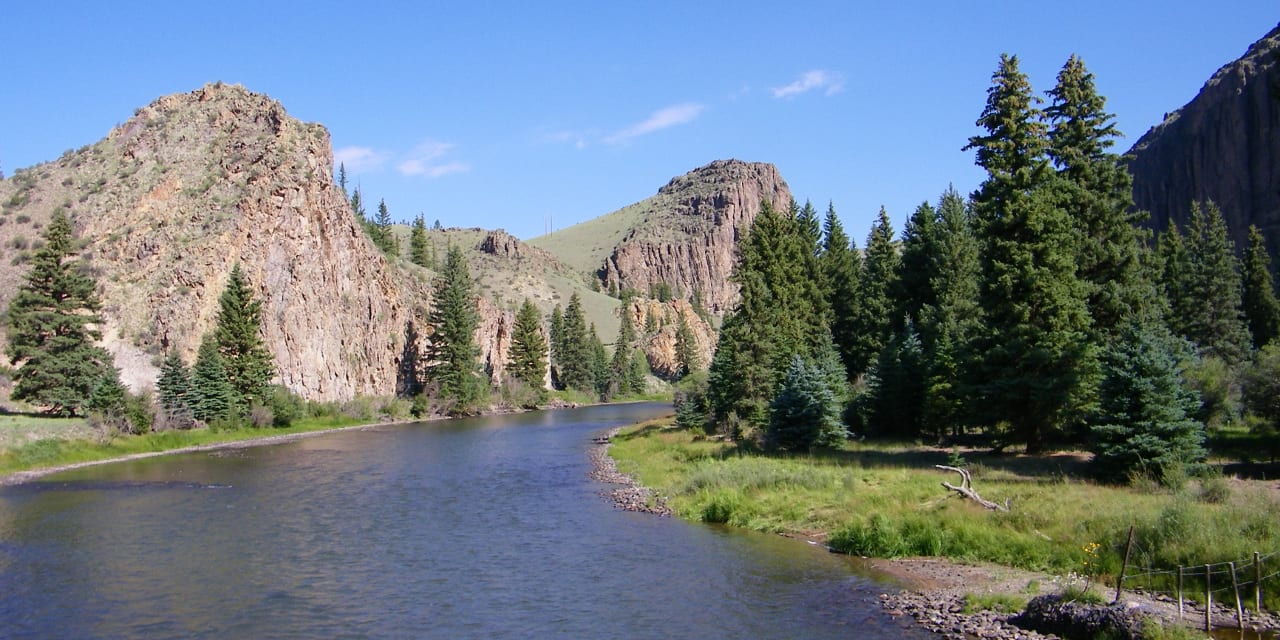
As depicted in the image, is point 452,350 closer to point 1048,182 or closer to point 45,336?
point 45,336

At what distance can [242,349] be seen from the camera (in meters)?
67.1

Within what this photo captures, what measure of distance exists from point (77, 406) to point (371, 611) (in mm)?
42129

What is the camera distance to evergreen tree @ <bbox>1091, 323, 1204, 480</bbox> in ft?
80.8

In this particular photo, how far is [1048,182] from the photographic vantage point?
36.1 meters

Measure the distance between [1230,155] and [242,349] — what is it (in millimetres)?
127284

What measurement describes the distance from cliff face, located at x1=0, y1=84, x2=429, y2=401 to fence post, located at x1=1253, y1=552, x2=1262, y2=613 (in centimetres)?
6896

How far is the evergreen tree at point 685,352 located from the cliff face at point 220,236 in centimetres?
7310

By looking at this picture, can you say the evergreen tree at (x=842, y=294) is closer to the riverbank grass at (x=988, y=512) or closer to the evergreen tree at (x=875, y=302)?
the evergreen tree at (x=875, y=302)

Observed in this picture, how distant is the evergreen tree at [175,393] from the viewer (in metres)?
56.7

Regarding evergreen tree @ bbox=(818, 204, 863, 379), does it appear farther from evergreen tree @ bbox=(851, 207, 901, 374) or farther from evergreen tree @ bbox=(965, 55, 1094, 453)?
evergreen tree @ bbox=(965, 55, 1094, 453)

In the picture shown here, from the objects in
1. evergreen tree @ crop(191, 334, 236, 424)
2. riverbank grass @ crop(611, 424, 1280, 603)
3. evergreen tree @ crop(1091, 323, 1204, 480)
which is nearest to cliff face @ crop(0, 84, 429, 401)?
evergreen tree @ crop(191, 334, 236, 424)

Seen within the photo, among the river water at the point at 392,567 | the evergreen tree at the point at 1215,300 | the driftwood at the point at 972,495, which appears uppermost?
the evergreen tree at the point at 1215,300

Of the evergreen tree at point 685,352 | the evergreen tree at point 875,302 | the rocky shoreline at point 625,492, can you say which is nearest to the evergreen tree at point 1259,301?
the evergreen tree at point 875,302

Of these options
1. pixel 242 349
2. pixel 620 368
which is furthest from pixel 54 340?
pixel 620 368
